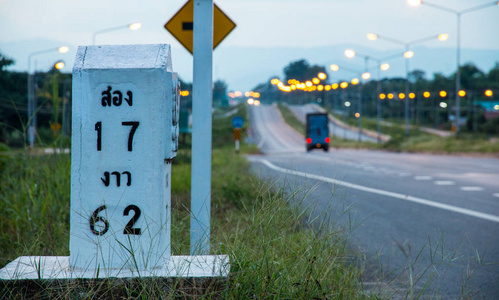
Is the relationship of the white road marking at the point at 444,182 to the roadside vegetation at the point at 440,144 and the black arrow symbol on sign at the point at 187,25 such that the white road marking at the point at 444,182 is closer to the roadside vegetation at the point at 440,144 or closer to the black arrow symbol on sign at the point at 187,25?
the black arrow symbol on sign at the point at 187,25

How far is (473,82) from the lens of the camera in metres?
110

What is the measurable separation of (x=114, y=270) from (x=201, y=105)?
78.3 inches

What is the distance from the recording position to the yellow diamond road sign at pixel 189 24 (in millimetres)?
6355

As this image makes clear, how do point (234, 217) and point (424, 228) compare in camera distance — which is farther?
point (424, 228)

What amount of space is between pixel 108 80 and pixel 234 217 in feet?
12.6

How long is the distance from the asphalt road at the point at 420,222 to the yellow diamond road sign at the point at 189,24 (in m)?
1.56

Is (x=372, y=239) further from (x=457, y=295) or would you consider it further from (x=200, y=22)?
(x=200, y=22)

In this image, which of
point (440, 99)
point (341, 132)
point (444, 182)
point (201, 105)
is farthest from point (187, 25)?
point (440, 99)

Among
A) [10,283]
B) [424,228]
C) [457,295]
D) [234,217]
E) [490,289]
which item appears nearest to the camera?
[10,283]

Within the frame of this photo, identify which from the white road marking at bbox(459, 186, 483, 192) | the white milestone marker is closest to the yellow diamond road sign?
the white milestone marker

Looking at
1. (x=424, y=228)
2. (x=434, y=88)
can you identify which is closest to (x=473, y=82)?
(x=434, y=88)

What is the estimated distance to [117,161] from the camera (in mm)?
3635

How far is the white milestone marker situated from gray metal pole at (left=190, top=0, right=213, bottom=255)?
1.43 meters

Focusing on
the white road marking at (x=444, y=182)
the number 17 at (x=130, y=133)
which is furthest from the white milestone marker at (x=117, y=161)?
the white road marking at (x=444, y=182)
